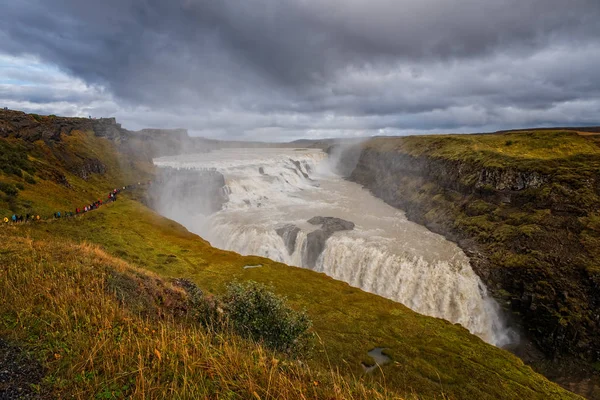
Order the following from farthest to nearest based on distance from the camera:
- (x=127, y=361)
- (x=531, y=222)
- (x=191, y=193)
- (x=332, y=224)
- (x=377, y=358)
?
1. (x=191, y=193)
2. (x=332, y=224)
3. (x=531, y=222)
4. (x=377, y=358)
5. (x=127, y=361)

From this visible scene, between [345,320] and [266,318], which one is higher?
[266,318]

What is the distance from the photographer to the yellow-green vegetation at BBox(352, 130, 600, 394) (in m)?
36.8

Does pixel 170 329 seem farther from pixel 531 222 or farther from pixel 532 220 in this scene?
pixel 532 220

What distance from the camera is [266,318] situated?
17.0 m

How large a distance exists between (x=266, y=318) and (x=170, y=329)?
8750 millimetres

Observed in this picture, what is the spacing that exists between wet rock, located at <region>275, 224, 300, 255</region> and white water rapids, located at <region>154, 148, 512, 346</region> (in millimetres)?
605

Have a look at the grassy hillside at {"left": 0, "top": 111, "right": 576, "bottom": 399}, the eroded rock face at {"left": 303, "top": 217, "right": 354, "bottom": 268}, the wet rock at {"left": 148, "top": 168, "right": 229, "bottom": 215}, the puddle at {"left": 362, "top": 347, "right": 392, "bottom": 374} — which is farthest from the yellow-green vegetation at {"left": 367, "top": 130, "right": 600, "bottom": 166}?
the wet rock at {"left": 148, "top": 168, "right": 229, "bottom": 215}

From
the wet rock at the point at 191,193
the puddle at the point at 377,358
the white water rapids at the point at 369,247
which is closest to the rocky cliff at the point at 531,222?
the white water rapids at the point at 369,247

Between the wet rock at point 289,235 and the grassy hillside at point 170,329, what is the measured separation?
11477 mm

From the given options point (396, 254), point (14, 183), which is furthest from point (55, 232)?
point (396, 254)

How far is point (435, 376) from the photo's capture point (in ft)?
73.3

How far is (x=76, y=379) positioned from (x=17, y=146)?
82182mm

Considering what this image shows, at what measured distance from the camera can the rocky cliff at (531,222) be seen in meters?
36.7

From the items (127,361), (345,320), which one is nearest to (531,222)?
(345,320)
